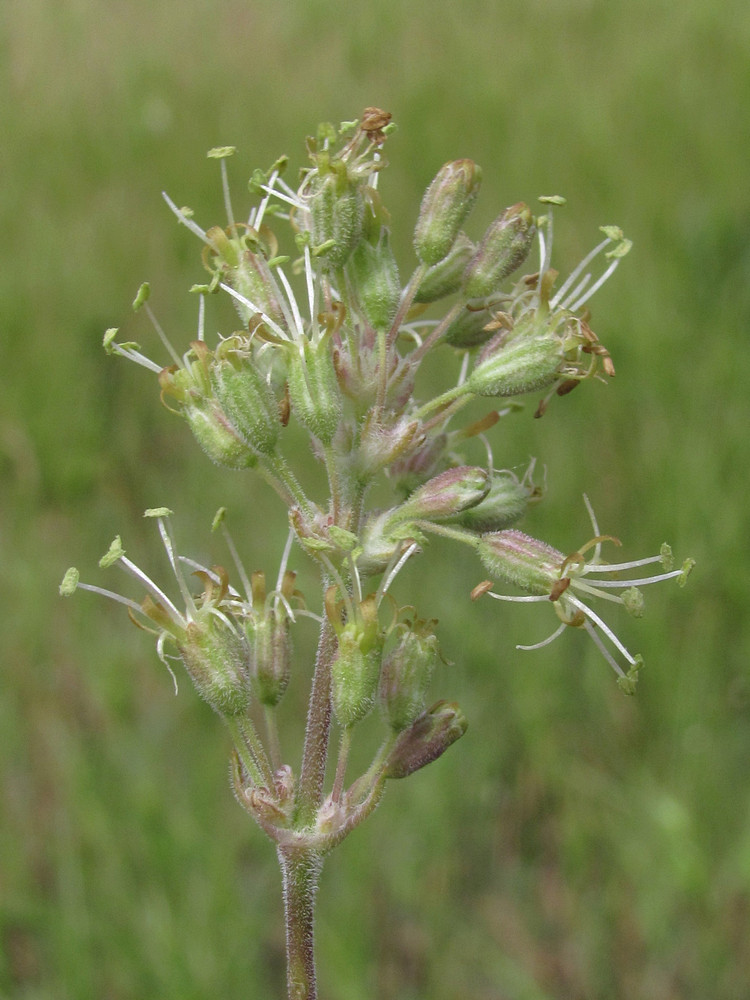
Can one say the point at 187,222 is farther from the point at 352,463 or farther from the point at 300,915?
the point at 300,915

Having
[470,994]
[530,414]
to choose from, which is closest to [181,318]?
[530,414]

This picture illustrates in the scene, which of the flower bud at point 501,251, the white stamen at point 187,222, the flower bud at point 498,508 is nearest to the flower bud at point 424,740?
the flower bud at point 498,508

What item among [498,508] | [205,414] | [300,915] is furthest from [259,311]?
Answer: [300,915]

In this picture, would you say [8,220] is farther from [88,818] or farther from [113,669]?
[88,818]

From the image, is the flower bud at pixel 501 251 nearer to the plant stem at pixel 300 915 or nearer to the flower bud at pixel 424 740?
the flower bud at pixel 424 740

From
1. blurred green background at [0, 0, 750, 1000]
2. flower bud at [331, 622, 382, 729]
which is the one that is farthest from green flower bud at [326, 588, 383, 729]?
blurred green background at [0, 0, 750, 1000]
